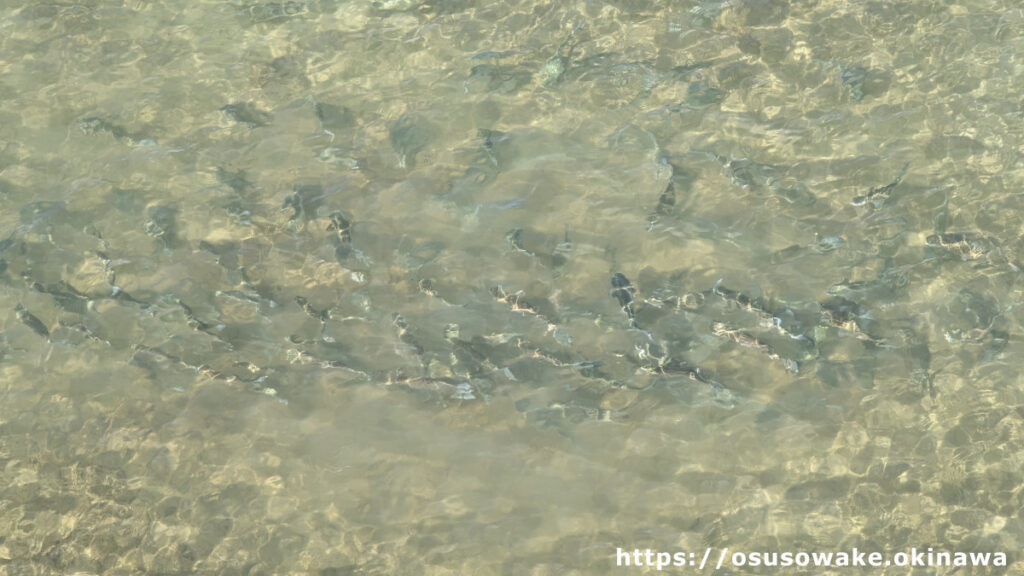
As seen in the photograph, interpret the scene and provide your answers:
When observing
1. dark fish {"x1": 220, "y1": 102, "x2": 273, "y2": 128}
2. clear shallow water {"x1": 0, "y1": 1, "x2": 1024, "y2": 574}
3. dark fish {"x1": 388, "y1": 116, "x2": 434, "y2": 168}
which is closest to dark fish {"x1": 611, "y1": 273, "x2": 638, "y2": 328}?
clear shallow water {"x1": 0, "y1": 1, "x2": 1024, "y2": 574}

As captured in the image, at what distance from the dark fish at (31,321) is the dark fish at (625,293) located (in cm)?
348

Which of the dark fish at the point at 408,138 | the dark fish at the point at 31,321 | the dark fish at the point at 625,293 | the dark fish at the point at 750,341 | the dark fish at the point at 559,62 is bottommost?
the dark fish at the point at 31,321

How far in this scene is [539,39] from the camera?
6.46 meters

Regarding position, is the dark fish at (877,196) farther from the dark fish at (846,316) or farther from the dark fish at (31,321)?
the dark fish at (31,321)

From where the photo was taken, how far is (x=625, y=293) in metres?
5.18

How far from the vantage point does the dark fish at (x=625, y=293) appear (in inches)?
201

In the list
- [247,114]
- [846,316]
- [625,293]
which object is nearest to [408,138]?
[247,114]

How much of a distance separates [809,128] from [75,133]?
511 centimetres

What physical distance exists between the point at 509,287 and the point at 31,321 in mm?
2984

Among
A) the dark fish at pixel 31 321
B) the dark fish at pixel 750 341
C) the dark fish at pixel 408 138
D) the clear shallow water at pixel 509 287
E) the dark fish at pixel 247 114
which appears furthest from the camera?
the dark fish at pixel 247 114

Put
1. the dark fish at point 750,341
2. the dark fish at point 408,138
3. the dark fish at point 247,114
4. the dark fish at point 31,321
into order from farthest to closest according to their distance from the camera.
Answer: the dark fish at point 247,114 < the dark fish at point 408,138 < the dark fish at point 31,321 < the dark fish at point 750,341

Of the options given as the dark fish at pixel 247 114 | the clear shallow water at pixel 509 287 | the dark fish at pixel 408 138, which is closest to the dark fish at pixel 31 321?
the clear shallow water at pixel 509 287

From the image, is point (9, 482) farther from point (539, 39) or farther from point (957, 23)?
point (957, 23)

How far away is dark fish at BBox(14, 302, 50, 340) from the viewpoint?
5.39 meters
